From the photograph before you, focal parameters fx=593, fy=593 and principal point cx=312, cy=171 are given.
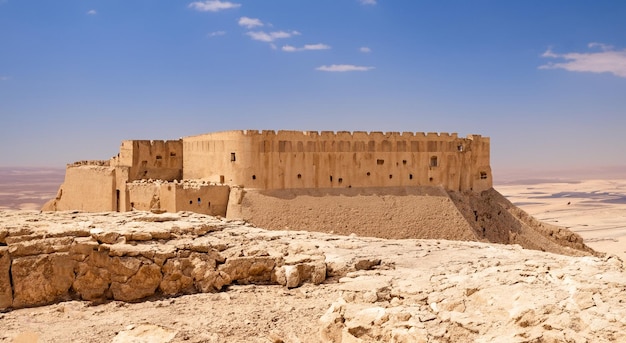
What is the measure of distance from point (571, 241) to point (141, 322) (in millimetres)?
22175

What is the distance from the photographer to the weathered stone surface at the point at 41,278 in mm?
8281

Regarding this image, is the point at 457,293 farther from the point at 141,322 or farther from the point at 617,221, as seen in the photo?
the point at 617,221

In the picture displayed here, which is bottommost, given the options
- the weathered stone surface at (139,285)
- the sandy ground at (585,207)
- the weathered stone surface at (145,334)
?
the sandy ground at (585,207)

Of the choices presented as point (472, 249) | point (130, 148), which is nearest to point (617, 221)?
point (130, 148)

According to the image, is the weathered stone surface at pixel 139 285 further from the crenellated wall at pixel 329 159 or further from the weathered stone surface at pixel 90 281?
the crenellated wall at pixel 329 159

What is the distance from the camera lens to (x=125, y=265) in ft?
28.0

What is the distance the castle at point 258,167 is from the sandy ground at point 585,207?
10.7m

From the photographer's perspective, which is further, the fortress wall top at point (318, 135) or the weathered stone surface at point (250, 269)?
the fortress wall top at point (318, 135)

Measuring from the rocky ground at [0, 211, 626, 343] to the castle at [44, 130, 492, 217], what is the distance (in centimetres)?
1245

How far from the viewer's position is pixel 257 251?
9148 mm

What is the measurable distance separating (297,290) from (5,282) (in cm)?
406

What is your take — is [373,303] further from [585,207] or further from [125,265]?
[585,207]

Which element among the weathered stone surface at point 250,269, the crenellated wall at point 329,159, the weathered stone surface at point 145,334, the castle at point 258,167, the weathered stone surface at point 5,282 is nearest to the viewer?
the weathered stone surface at point 145,334

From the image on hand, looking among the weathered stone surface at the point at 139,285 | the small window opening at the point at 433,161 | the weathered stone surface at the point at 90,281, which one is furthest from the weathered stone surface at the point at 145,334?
the small window opening at the point at 433,161
